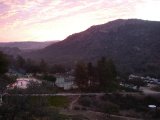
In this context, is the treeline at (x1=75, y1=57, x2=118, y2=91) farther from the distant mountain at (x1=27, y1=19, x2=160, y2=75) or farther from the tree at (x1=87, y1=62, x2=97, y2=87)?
the distant mountain at (x1=27, y1=19, x2=160, y2=75)

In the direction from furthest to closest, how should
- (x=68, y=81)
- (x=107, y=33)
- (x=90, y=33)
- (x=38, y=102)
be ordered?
(x=90, y=33), (x=107, y=33), (x=68, y=81), (x=38, y=102)

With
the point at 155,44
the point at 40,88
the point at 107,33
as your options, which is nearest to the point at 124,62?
the point at 155,44

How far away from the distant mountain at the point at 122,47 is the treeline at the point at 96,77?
43.3 m

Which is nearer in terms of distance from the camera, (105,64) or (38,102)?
(38,102)

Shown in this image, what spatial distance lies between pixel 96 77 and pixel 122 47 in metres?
95.7

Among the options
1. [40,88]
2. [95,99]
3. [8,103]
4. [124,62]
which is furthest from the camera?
[124,62]

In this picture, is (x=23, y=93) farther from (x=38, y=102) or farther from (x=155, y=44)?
(x=155, y=44)

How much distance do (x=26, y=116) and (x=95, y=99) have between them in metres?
33.7

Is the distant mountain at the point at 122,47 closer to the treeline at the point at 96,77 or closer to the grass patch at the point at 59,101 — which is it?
the treeline at the point at 96,77

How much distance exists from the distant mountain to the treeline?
43255mm

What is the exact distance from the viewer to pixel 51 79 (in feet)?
214

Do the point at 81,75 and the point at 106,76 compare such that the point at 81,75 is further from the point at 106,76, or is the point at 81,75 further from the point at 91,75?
the point at 106,76

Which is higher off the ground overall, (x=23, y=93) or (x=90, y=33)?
(x=90, y=33)

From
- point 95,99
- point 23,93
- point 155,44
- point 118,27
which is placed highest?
point 118,27
